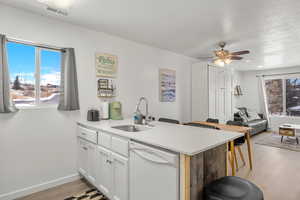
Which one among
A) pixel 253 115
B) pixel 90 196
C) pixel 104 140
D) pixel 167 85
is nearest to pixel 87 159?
pixel 90 196

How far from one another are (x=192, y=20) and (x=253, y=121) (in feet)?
16.8

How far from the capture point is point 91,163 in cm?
223

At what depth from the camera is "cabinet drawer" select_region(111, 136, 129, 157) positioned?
169cm

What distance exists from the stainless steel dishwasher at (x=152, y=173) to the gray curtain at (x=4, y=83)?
1.62m

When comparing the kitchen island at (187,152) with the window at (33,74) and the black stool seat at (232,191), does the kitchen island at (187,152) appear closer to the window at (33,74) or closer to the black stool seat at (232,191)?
the black stool seat at (232,191)

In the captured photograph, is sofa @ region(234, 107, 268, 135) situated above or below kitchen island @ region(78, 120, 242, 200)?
below

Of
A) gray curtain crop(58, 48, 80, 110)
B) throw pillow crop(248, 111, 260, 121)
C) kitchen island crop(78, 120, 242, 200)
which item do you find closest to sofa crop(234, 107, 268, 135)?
throw pillow crop(248, 111, 260, 121)

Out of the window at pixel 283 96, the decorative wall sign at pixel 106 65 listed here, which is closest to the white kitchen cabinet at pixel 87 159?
the decorative wall sign at pixel 106 65

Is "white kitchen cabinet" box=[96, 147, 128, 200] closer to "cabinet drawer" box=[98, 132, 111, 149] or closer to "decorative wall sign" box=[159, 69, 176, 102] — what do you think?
"cabinet drawer" box=[98, 132, 111, 149]

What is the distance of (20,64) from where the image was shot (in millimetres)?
2213

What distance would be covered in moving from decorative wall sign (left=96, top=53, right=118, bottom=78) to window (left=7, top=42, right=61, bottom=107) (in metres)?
0.61

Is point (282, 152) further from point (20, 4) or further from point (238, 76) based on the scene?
point (20, 4)

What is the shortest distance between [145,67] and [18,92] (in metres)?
2.27

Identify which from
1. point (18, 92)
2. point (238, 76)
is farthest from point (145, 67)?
point (238, 76)
